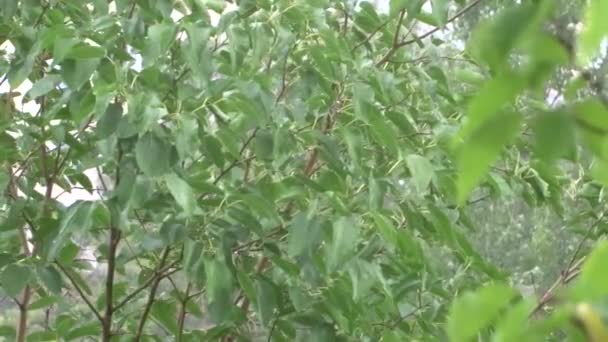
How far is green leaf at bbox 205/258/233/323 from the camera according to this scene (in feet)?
4.41

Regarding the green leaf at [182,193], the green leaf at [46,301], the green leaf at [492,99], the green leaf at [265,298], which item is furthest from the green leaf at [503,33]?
the green leaf at [46,301]

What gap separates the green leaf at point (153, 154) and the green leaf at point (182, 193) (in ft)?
0.05

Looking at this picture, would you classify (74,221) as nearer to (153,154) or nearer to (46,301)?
(153,154)

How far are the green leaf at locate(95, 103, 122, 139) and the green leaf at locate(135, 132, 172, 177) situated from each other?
66mm

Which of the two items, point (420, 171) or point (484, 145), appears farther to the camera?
point (420, 171)

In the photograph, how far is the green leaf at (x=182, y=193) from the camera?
1.24 m

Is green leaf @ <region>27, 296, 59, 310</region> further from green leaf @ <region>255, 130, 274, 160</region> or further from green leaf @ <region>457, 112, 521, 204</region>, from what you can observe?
green leaf @ <region>457, 112, 521, 204</region>

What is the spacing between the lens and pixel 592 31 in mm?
301

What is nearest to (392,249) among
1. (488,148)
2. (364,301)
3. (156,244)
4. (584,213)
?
(364,301)

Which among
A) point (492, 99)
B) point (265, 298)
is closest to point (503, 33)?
point (492, 99)

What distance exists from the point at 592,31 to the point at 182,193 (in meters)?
0.98

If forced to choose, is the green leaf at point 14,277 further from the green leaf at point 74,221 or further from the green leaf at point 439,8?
the green leaf at point 439,8

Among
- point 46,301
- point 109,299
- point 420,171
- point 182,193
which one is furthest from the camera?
point 46,301

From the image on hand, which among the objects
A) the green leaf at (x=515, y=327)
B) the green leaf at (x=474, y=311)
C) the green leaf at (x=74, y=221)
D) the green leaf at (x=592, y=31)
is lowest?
the green leaf at (x=74, y=221)
